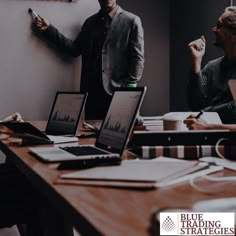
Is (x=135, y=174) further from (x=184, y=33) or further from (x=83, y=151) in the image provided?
(x=184, y=33)

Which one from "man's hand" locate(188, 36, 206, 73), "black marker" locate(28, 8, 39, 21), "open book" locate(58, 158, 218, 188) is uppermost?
"black marker" locate(28, 8, 39, 21)

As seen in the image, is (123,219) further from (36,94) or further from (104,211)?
(36,94)

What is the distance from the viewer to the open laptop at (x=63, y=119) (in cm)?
190

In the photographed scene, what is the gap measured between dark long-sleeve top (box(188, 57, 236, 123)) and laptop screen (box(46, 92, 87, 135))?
85 cm

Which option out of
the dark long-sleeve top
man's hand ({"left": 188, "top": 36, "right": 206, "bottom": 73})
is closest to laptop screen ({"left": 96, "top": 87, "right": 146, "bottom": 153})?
the dark long-sleeve top

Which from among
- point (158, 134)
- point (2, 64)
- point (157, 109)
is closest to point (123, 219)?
point (158, 134)

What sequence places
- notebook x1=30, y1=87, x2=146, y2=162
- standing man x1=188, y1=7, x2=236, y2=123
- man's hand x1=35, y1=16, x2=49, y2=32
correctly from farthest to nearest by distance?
man's hand x1=35, y1=16, x2=49, y2=32
standing man x1=188, y1=7, x2=236, y2=123
notebook x1=30, y1=87, x2=146, y2=162

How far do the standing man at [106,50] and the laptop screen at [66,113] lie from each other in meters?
1.23

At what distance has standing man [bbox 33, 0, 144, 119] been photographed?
3473 mm

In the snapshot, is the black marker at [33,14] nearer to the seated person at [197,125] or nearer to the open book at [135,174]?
the seated person at [197,125]

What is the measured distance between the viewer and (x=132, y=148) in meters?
1.38

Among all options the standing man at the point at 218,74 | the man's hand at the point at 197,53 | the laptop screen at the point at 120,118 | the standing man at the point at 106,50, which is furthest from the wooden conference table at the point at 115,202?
the standing man at the point at 106,50

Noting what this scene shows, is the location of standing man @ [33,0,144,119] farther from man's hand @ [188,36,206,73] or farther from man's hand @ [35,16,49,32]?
man's hand @ [188,36,206,73]

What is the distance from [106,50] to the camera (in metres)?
3.48
